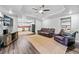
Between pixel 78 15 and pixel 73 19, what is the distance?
205 mm

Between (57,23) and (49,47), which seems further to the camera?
(49,47)

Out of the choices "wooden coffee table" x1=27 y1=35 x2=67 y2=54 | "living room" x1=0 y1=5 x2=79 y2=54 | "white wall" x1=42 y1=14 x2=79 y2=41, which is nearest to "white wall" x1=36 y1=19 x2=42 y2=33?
"living room" x1=0 y1=5 x2=79 y2=54

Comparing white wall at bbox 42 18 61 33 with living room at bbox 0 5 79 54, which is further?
white wall at bbox 42 18 61 33

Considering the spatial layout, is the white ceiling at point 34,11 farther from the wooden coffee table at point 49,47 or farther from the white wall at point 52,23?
the wooden coffee table at point 49,47

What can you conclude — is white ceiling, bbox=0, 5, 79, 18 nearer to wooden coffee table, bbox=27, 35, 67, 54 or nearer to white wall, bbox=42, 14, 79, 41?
white wall, bbox=42, 14, 79, 41

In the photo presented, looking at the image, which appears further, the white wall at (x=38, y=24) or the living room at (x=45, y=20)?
the white wall at (x=38, y=24)

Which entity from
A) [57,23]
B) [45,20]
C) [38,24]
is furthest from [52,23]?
[38,24]

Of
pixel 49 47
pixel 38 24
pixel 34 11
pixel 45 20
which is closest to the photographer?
pixel 45 20

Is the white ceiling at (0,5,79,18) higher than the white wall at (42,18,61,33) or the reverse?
higher

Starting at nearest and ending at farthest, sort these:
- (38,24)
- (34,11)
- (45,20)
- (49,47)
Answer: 1. (45,20)
2. (38,24)
3. (34,11)
4. (49,47)

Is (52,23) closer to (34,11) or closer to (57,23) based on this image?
(57,23)

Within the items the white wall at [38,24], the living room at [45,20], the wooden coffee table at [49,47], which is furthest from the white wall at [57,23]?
the wooden coffee table at [49,47]
